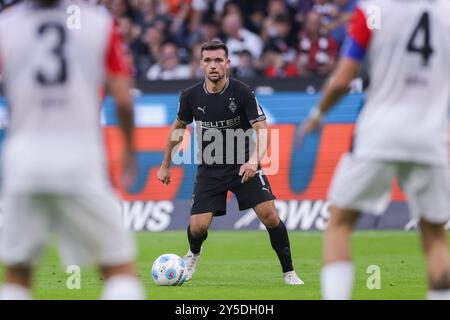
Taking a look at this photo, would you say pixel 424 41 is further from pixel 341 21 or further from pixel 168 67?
pixel 341 21

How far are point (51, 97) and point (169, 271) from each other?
5138 millimetres

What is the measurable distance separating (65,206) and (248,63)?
45.2ft

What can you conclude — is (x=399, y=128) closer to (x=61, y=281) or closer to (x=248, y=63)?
(x=61, y=281)

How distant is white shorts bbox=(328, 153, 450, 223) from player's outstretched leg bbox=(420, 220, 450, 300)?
0.17 m

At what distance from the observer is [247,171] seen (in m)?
10.6

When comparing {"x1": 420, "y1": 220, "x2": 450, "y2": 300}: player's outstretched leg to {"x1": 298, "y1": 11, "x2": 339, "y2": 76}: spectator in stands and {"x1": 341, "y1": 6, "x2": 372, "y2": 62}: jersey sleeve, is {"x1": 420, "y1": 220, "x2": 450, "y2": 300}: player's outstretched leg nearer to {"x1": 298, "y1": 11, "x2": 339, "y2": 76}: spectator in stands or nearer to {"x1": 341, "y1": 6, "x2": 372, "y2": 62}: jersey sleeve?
{"x1": 341, "y1": 6, "x2": 372, "y2": 62}: jersey sleeve

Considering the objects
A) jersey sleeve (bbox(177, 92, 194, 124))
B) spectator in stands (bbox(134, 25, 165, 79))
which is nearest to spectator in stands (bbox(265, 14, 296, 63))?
spectator in stands (bbox(134, 25, 165, 79))

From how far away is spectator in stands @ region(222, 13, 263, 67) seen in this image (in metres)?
19.6

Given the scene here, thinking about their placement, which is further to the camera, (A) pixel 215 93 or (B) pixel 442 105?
(A) pixel 215 93

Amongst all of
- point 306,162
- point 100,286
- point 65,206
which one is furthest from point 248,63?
point 65,206

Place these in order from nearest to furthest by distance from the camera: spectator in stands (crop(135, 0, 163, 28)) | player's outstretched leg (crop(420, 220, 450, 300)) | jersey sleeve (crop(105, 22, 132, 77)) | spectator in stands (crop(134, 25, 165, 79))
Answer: jersey sleeve (crop(105, 22, 132, 77)) < player's outstretched leg (crop(420, 220, 450, 300)) < spectator in stands (crop(134, 25, 165, 79)) < spectator in stands (crop(135, 0, 163, 28))

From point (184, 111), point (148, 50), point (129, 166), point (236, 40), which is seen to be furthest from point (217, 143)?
point (148, 50)

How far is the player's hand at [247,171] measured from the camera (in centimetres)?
1060

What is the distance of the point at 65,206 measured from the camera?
5621mm
